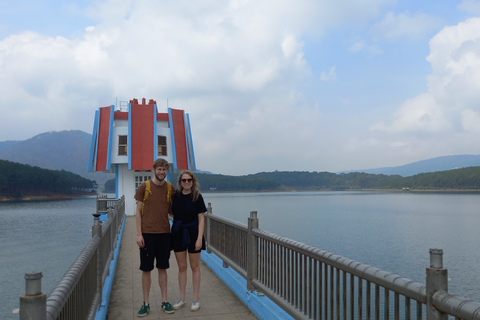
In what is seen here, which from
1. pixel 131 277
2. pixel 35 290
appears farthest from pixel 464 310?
pixel 131 277

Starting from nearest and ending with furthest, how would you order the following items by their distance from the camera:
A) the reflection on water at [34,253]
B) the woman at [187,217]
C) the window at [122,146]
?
the woman at [187,217], the reflection on water at [34,253], the window at [122,146]

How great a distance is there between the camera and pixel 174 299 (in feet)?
20.7

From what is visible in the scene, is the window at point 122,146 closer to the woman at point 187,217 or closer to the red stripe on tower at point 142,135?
the red stripe on tower at point 142,135

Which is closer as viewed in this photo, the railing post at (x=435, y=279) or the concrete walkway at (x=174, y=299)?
the railing post at (x=435, y=279)

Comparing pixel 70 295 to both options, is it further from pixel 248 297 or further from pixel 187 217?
pixel 248 297

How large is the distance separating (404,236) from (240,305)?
1307 inches

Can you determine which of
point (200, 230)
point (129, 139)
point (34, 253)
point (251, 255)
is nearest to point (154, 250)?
point (200, 230)

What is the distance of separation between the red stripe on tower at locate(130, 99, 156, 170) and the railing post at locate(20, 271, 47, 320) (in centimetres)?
2425

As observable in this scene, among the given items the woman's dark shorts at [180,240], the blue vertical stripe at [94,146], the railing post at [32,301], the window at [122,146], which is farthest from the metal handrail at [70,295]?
the blue vertical stripe at [94,146]

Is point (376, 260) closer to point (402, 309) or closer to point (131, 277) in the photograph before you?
point (402, 309)

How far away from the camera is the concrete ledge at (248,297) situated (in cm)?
504

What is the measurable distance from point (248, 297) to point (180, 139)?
72.9 feet

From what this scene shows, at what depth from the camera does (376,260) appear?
81.2ft

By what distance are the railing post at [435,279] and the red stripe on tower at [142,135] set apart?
80.0ft
